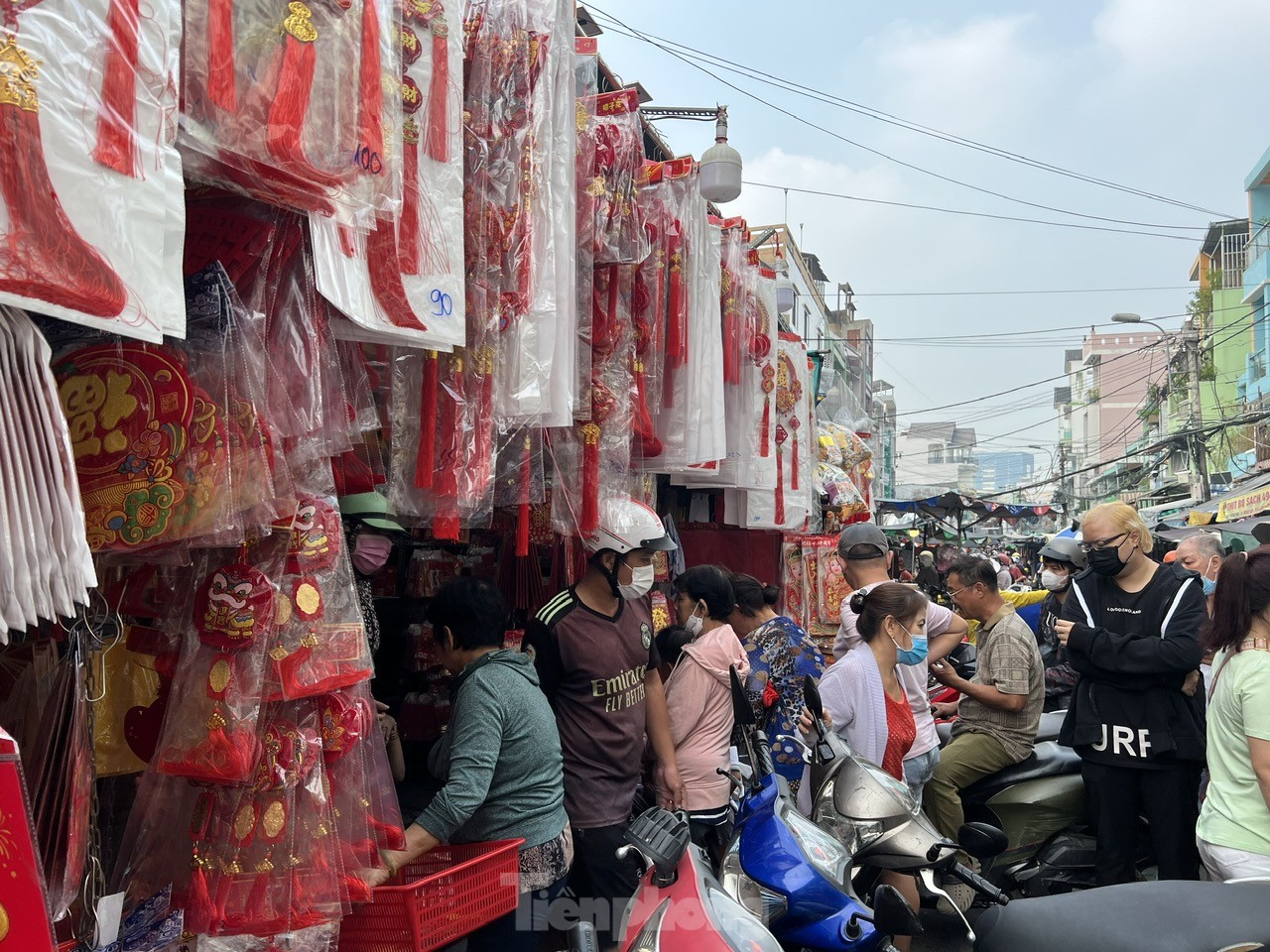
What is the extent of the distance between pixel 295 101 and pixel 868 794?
9.64 feet

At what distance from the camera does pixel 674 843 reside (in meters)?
2.15

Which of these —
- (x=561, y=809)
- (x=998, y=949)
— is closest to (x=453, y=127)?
(x=561, y=809)

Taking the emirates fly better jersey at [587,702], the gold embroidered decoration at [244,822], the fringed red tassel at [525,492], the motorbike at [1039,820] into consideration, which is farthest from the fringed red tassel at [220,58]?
the motorbike at [1039,820]

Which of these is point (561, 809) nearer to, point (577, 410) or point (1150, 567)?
point (577, 410)

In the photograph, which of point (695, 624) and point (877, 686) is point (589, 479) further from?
point (877, 686)

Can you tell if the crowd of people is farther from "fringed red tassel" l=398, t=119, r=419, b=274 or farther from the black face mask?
"fringed red tassel" l=398, t=119, r=419, b=274

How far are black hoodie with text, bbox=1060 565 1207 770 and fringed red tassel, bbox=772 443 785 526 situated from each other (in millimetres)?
2234

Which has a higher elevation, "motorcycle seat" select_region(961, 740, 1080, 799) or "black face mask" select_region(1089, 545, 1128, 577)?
"black face mask" select_region(1089, 545, 1128, 577)

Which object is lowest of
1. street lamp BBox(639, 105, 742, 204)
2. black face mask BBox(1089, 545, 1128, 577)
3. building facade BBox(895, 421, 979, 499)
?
black face mask BBox(1089, 545, 1128, 577)

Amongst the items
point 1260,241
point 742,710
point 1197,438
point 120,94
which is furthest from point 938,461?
point 120,94

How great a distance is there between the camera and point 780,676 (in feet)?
13.7

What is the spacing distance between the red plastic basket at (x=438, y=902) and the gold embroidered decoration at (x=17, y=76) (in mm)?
1683

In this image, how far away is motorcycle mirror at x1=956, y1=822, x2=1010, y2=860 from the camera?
275 centimetres

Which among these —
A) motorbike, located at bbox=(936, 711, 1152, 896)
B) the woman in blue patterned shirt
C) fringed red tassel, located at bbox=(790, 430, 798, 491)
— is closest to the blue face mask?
the woman in blue patterned shirt
